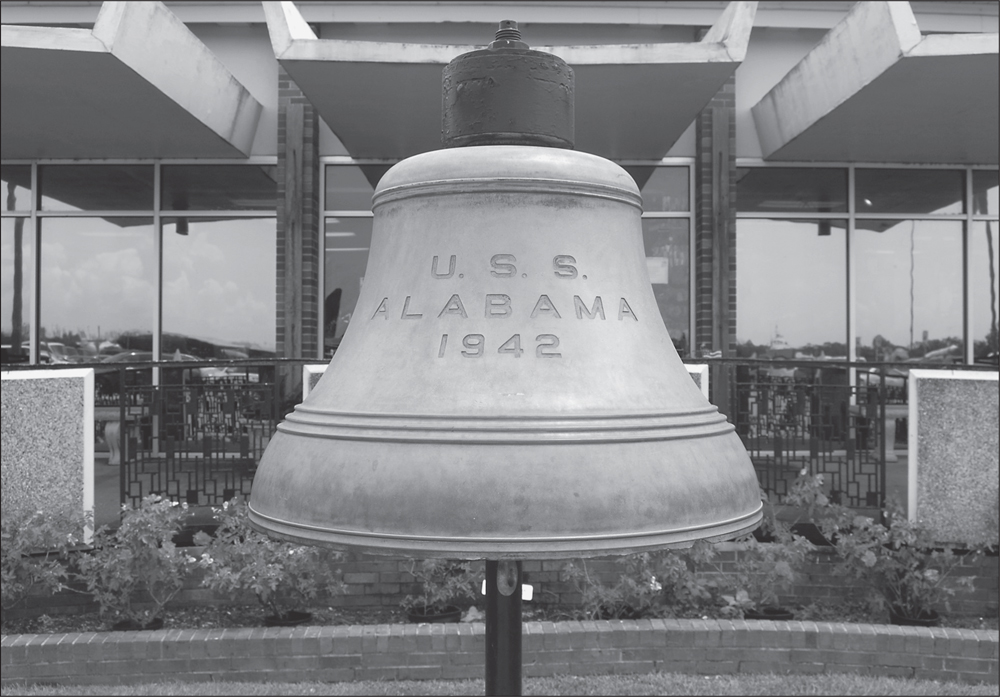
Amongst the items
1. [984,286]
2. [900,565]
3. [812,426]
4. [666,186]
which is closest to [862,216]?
[984,286]

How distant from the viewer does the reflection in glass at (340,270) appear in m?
9.55

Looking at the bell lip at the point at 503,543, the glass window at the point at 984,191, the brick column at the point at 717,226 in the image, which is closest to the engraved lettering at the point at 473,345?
the bell lip at the point at 503,543

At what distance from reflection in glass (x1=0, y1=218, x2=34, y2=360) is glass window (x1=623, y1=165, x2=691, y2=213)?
651 cm

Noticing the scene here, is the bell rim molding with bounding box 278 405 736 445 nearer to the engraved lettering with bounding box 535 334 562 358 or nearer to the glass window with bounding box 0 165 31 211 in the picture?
the engraved lettering with bounding box 535 334 562 358

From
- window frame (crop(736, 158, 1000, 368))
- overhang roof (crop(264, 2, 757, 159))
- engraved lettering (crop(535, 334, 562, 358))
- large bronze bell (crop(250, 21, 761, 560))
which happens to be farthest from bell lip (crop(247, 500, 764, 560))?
window frame (crop(736, 158, 1000, 368))

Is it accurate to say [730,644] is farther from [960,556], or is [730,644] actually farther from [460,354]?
[460,354]

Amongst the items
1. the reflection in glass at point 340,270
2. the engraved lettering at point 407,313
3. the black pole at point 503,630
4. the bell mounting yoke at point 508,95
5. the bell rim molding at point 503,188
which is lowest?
the black pole at point 503,630

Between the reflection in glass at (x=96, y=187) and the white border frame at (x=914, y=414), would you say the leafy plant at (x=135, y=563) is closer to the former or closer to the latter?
the white border frame at (x=914, y=414)

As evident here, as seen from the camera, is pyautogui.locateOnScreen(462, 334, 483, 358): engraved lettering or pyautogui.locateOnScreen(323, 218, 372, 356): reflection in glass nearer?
pyautogui.locateOnScreen(462, 334, 483, 358): engraved lettering

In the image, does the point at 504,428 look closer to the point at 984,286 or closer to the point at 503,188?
the point at 503,188

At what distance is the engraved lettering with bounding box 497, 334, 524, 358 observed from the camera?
1591 millimetres

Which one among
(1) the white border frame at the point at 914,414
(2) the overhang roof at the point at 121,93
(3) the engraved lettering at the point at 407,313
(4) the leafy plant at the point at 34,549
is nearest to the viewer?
(3) the engraved lettering at the point at 407,313

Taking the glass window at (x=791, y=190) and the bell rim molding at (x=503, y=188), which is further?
the glass window at (x=791, y=190)

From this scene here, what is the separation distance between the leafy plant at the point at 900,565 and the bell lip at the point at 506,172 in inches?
159
